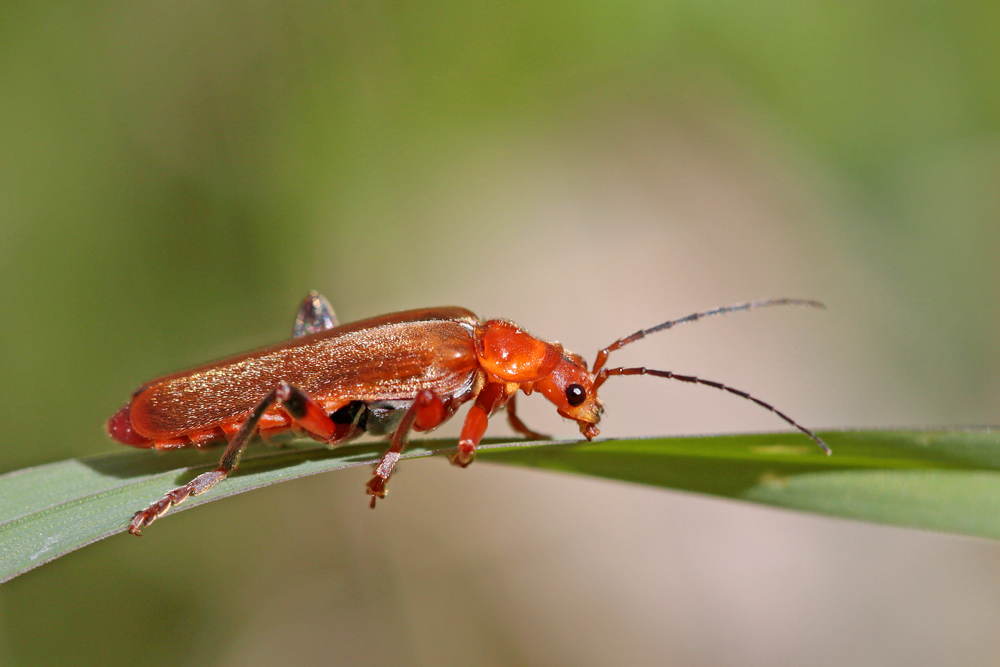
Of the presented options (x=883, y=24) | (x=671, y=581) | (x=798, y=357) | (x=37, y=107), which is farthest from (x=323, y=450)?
(x=883, y=24)

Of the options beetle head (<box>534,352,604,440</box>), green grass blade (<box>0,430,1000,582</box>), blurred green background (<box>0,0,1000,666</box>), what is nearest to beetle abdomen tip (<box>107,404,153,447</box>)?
green grass blade (<box>0,430,1000,582</box>)

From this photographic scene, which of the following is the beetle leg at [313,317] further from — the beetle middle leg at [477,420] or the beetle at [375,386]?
the beetle middle leg at [477,420]

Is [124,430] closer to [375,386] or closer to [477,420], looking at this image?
[375,386]

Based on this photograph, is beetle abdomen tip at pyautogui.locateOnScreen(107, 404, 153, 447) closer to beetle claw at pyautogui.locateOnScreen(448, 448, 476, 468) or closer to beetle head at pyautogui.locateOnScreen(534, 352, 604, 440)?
beetle claw at pyautogui.locateOnScreen(448, 448, 476, 468)

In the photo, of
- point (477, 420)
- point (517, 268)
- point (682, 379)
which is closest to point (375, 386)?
point (477, 420)

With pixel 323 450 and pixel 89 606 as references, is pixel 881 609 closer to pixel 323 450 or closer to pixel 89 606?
pixel 323 450

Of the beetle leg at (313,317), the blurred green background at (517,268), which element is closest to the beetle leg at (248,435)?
the beetle leg at (313,317)

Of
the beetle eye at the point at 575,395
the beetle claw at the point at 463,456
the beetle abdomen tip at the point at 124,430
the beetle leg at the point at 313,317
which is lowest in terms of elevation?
the beetle abdomen tip at the point at 124,430

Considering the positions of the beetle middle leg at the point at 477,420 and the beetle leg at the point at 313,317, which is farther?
the beetle leg at the point at 313,317
